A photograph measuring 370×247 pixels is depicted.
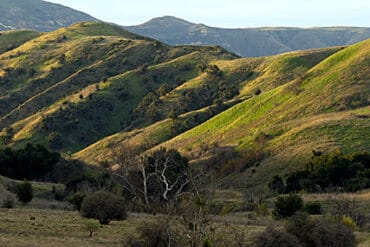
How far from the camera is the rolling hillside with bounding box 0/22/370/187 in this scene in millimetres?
81750

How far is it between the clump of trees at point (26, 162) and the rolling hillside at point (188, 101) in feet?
85.2

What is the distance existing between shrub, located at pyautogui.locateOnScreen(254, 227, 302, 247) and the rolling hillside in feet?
138

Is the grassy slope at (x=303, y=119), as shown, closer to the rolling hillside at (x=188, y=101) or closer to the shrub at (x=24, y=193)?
the rolling hillside at (x=188, y=101)

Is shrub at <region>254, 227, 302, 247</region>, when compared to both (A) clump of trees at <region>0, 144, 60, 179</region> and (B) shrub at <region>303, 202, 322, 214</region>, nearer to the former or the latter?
(B) shrub at <region>303, 202, 322, 214</region>

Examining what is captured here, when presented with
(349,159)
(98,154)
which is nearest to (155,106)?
(98,154)

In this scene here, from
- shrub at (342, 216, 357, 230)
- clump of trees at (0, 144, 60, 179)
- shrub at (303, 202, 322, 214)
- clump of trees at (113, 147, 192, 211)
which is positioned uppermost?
shrub at (342, 216, 357, 230)

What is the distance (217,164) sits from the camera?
8544 centimetres

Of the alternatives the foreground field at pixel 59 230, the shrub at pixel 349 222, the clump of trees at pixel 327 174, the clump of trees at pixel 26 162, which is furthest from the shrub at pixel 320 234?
the clump of trees at pixel 26 162

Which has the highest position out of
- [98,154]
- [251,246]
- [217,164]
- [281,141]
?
[251,246]

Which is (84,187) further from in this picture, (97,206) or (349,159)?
(349,159)

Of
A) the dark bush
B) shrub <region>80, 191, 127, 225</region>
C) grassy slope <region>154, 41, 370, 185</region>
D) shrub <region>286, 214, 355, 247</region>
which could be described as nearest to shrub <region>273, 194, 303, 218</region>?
shrub <region>286, 214, 355, 247</region>

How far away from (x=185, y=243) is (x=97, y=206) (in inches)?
507

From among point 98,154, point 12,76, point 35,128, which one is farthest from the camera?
point 12,76

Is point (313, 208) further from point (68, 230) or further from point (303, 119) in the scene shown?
point (303, 119)
